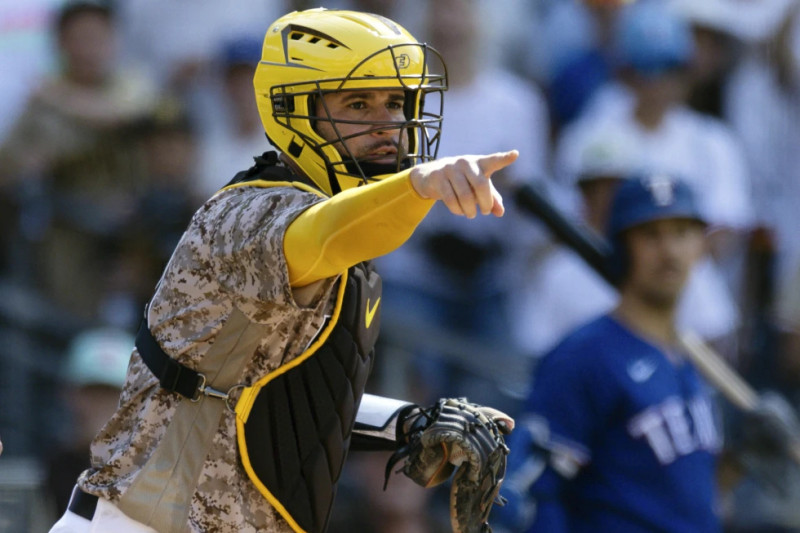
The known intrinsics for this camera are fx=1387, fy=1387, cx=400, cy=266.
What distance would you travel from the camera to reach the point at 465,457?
10.8 feet

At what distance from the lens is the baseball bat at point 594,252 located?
19.1ft

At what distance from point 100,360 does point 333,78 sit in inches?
124

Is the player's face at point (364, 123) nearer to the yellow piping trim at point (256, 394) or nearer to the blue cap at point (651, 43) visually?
the yellow piping trim at point (256, 394)

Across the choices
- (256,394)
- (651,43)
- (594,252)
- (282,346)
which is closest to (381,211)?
(282,346)

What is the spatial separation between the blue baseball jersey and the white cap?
1918mm

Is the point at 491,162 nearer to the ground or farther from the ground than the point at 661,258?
farther from the ground

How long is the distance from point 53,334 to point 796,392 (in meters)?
3.84

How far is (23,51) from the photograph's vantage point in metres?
6.52

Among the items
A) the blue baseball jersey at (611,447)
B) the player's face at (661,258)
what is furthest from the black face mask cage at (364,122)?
the player's face at (661,258)

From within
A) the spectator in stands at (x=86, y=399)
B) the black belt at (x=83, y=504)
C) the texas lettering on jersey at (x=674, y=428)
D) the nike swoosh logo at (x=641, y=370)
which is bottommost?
the spectator in stands at (x=86, y=399)

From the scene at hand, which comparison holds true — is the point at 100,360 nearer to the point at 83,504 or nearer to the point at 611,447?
the point at 611,447

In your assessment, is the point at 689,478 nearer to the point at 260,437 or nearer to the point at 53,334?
the point at 260,437

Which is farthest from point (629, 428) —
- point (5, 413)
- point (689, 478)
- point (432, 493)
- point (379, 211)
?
point (5, 413)

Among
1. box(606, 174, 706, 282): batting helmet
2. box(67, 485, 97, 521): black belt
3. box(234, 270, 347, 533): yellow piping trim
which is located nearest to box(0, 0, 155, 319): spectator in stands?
box(606, 174, 706, 282): batting helmet
